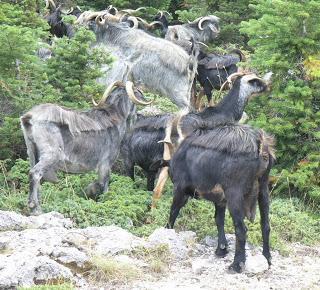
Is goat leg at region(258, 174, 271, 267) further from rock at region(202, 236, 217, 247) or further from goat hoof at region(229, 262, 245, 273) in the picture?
rock at region(202, 236, 217, 247)

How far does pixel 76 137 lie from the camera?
10.8 metres

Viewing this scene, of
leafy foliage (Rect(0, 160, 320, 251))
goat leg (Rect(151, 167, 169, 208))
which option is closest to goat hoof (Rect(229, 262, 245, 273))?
leafy foliage (Rect(0, 160, 320, 251))

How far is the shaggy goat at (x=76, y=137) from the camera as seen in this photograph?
10.2 meters

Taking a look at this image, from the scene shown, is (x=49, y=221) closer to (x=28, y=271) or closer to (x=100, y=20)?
(x=28, y=271)

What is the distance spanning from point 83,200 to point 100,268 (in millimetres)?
2573

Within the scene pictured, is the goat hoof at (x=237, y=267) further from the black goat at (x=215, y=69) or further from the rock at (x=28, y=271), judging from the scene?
the black goat at (x=215, y=69)

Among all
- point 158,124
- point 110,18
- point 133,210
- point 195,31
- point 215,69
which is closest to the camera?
point 133,210

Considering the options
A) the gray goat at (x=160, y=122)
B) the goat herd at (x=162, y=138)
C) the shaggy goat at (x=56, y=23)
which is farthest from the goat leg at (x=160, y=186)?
the shaggy goat at (x=56, y=23)

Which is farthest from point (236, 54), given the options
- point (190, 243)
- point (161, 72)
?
point (190, 243)

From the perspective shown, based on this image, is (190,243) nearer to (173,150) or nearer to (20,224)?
(173,150)

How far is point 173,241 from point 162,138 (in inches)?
125

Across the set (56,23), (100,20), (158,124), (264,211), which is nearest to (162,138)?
(158,124)

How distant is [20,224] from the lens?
30.2 feet

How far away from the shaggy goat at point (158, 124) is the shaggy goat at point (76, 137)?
1.12 feet
